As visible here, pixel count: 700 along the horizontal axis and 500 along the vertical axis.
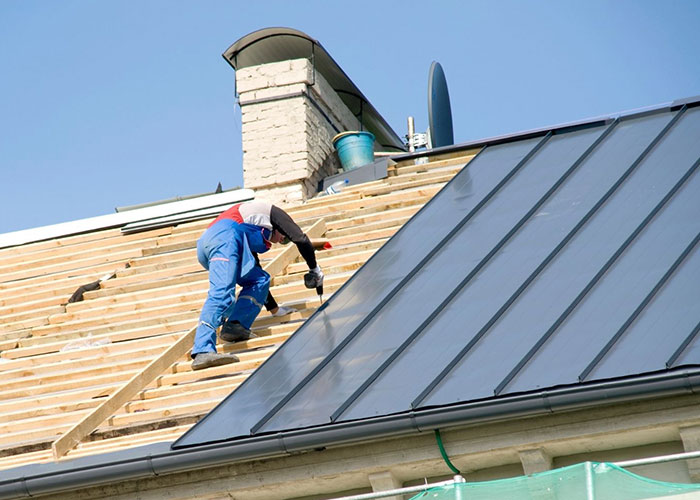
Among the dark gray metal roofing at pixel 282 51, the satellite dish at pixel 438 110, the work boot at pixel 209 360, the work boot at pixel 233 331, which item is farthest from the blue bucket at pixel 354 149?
the work boot at pixel 209 360

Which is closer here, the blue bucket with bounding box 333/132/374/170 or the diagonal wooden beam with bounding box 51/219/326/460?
the diagonal wooden beam with bounding box 51/219/326/460

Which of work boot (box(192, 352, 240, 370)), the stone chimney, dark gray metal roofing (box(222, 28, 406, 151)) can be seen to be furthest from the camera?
dark gray metal roofing (box(222, 28, 406, 151))

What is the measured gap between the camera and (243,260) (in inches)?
334

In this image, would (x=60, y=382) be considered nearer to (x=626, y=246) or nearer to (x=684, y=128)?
(x=626, y=246)

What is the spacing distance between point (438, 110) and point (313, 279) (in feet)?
22.9

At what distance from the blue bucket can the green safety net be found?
8135mm

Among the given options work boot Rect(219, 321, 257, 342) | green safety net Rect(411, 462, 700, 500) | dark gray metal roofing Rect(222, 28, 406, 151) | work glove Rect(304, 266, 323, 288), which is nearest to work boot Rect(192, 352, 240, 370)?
work boot Rect(219, 321, 257, 342)

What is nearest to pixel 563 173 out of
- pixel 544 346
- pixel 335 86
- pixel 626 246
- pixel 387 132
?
pixel 626 246

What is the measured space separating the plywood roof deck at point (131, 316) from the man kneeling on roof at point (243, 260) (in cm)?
17

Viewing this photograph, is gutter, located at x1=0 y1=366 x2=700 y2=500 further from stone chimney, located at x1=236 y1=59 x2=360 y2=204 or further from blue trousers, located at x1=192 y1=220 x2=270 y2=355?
stone chimney, located at x1=236 y1=59 x2=360 y2=204

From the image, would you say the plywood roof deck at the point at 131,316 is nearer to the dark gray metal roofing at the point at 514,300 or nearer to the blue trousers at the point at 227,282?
the blue trousers at the point at 227,282

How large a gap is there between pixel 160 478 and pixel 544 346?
2.21m

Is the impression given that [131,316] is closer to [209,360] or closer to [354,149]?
[209,360]

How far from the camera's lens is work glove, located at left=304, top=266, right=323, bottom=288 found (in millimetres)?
8391
